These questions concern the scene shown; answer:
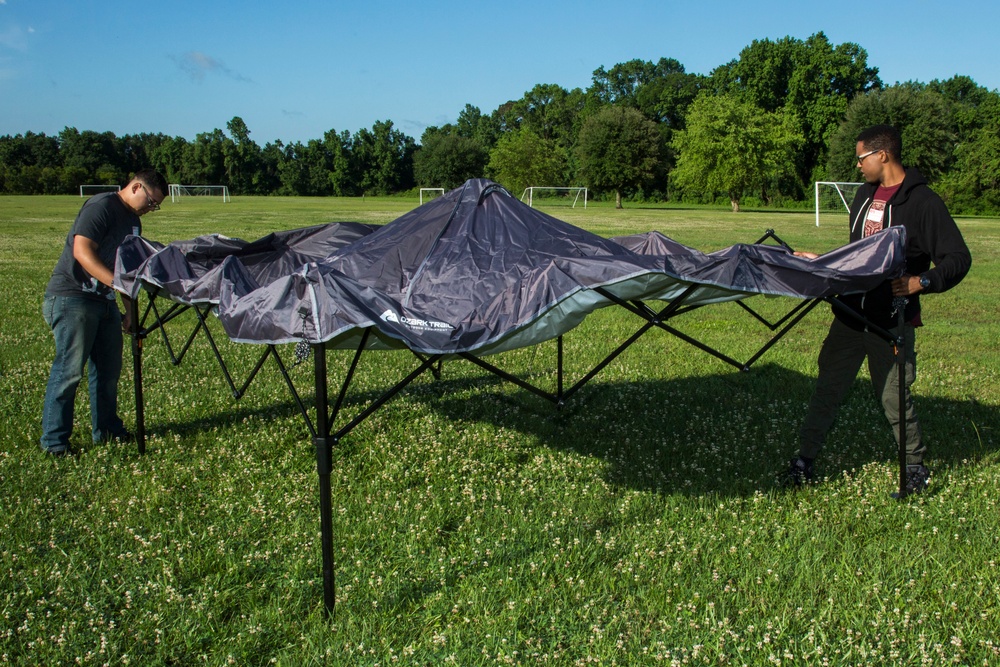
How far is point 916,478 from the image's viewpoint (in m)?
5.77

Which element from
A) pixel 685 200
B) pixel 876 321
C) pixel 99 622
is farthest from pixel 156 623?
pixel 685 200

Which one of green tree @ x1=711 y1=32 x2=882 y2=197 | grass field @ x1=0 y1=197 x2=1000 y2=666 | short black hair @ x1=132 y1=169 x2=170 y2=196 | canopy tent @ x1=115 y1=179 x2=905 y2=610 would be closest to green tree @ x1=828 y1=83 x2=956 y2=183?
green tree @ x1=711 y1=32 x2=882 y2=197

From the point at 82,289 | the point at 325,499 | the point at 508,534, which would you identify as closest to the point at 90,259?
the point at 82,289

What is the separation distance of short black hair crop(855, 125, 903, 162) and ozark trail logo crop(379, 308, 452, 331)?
3452 millimetres

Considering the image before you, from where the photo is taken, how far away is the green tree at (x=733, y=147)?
70.7 meters

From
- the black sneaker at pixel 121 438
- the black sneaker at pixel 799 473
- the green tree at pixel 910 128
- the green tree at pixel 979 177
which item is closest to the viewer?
the black sneaker at pixel 799 473

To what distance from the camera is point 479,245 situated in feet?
16.8

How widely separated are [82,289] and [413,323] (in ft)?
12.8

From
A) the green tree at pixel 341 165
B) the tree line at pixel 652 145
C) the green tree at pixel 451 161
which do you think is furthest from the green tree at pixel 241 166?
the green tree at pixel 451 161

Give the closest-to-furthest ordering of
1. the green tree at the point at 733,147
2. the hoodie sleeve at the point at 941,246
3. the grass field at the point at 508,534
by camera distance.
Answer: the grass field at the point at 508,534
the hoodie sleeve at the point at 941,246
the green tree at the point at 733,147

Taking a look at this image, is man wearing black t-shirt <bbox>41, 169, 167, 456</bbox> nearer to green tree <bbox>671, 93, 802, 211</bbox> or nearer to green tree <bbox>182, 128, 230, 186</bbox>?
green tree <bbox>671, 93, 802, 211</bbox>

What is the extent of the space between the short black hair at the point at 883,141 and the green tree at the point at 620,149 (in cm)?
7808

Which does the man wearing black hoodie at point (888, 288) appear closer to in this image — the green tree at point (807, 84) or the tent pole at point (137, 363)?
the tent pole at point (137, 363)

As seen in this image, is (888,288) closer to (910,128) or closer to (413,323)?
(413,323)
